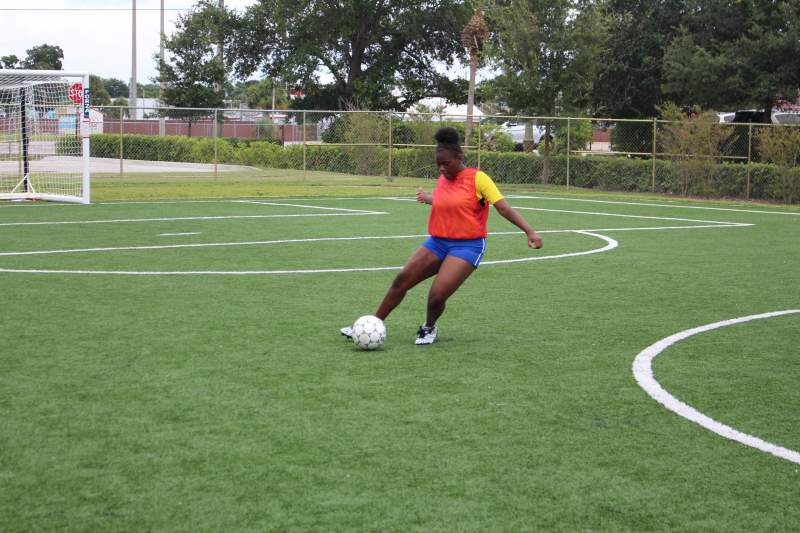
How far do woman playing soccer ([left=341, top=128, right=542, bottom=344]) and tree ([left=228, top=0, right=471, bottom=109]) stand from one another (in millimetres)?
45411

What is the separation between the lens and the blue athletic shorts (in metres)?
8.17

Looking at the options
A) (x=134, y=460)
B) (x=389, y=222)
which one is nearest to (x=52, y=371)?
(x=134, y=460)

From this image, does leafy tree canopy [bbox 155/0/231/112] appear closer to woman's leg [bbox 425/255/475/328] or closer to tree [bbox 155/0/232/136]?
tree [bbox 155/0/232/136]

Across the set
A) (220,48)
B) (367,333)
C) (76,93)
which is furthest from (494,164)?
(367,333)

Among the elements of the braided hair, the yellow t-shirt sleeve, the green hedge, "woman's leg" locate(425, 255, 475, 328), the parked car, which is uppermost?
the parked car

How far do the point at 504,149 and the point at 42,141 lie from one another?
19.7 metres

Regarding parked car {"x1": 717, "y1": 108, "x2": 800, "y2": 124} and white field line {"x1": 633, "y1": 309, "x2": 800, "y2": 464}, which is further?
parked car {"x1": 717, "y1": 108, "x2": 800, "y2": 124}

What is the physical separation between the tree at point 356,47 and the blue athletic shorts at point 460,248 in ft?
149

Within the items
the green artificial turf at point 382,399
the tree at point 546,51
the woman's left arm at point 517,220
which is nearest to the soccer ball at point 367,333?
the green artificial turf at point 382,399

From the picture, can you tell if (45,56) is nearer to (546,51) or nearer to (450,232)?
(546,51)

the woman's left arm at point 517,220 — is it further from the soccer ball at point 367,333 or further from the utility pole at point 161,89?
the utility pole at point 161,89

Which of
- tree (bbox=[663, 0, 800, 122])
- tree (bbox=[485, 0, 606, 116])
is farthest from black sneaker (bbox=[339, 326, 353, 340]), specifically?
tree (bbox=[663, 0, 800, 122])

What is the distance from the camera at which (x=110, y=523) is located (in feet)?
14.1

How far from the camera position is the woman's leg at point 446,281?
809 cm
